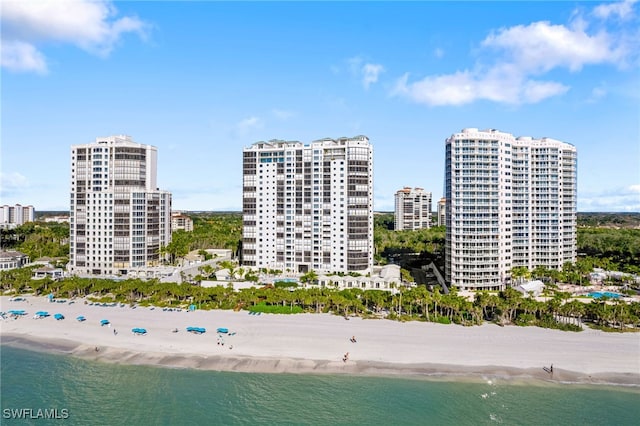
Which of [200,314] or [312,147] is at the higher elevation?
[312,147]

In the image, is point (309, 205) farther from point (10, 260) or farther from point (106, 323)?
point (10, 260)

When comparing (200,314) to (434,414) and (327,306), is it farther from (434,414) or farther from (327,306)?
(434,414)

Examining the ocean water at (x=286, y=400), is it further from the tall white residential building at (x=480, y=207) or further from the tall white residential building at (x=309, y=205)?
the tall white residential building at (x=309, y=205)

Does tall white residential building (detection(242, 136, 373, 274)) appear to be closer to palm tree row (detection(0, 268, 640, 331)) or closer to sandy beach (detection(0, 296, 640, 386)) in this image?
Answer: palm tree row (detection(0, 268, 640, 331))

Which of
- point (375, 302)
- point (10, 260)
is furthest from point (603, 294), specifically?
point (10, 260)

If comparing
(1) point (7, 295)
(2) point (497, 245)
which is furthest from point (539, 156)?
(1) point (7, 295)

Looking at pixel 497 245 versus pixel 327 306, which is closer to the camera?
pixel 327 306

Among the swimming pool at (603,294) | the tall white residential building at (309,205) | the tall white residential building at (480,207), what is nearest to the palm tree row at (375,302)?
the swimming pool at (603,294)

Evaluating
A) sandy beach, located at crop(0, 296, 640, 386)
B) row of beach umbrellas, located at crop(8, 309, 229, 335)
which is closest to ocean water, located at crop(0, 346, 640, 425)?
sandy beach, located at crop(0, 296, 640, 386)
